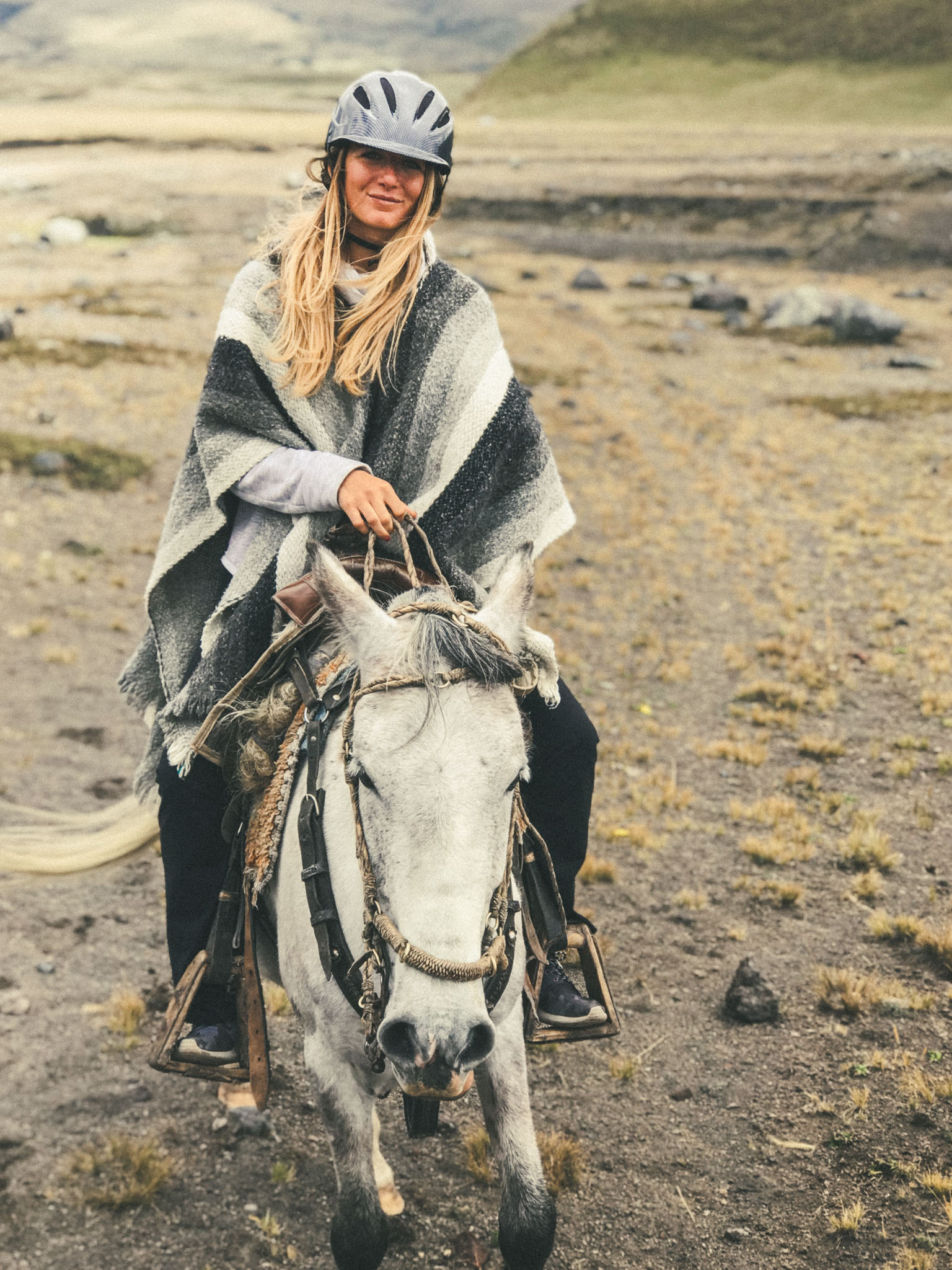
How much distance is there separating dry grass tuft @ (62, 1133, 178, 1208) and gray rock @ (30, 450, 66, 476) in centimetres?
1100

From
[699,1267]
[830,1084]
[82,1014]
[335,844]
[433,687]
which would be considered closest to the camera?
[433,687]

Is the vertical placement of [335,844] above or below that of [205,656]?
below

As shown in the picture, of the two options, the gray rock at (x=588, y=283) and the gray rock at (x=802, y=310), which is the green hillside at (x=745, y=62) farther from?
the gray rock at (x=802, y=310)

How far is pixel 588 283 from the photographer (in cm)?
2839

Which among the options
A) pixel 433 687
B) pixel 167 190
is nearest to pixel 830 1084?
pixel 433 687

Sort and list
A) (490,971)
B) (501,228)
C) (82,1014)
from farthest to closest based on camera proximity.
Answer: (501,228) < (82,1014) < (490,971)

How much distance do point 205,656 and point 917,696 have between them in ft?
22.2

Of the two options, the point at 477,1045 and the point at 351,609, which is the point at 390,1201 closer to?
the point at 477,1045

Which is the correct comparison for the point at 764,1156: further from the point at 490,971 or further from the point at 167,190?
the point at 167,190

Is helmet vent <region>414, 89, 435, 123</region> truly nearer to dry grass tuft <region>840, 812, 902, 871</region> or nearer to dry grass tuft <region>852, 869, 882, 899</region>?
dry grass tuft <region>852, 869, 882, 899</region>

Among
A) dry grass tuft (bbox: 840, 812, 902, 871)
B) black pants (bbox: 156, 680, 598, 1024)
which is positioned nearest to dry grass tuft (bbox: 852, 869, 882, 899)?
dry grass tuft (bbox: 840, 812, 902, 871)

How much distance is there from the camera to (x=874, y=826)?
6.29m

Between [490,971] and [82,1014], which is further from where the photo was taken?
[82,1014]

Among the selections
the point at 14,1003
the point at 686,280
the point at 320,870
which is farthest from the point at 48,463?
the point at 686,280
